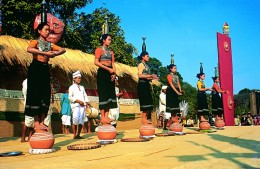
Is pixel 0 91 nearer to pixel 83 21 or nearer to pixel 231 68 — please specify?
pixel 83 21

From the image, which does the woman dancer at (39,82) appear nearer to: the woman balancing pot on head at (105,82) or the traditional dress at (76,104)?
the woman balancing pot on head at (105,82)

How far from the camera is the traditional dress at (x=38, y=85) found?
14.2 ft

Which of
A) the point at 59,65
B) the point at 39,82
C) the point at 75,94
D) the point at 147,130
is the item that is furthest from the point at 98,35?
the point at 39,82

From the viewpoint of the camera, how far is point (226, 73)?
15.2 metres

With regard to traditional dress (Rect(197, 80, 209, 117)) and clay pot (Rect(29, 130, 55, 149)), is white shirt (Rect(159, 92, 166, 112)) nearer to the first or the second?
traditional dress (Rect(197, 80, 209, 117))

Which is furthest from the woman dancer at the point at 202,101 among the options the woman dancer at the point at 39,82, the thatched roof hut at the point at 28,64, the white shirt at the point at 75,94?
the woman dancer at the point at 39,82

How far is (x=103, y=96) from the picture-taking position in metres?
5.50

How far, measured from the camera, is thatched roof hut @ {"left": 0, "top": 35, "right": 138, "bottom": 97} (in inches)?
347

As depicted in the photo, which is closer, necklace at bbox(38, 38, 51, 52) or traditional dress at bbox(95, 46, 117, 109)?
necklace at bbox(38, 38, 51, 52)

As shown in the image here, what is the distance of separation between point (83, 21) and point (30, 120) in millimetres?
10734

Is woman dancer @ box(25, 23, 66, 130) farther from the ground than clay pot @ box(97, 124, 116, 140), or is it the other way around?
woman dancer @ box(25, 23, 66, 130)

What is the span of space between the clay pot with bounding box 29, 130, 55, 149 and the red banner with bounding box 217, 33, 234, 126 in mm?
12166

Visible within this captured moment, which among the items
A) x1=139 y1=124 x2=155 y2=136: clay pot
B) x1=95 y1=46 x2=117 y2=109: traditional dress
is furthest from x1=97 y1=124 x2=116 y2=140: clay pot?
x1=139 y1=124 x2=155 y2=136: clay pot

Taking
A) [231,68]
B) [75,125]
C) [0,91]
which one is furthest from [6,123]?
[231,68]
